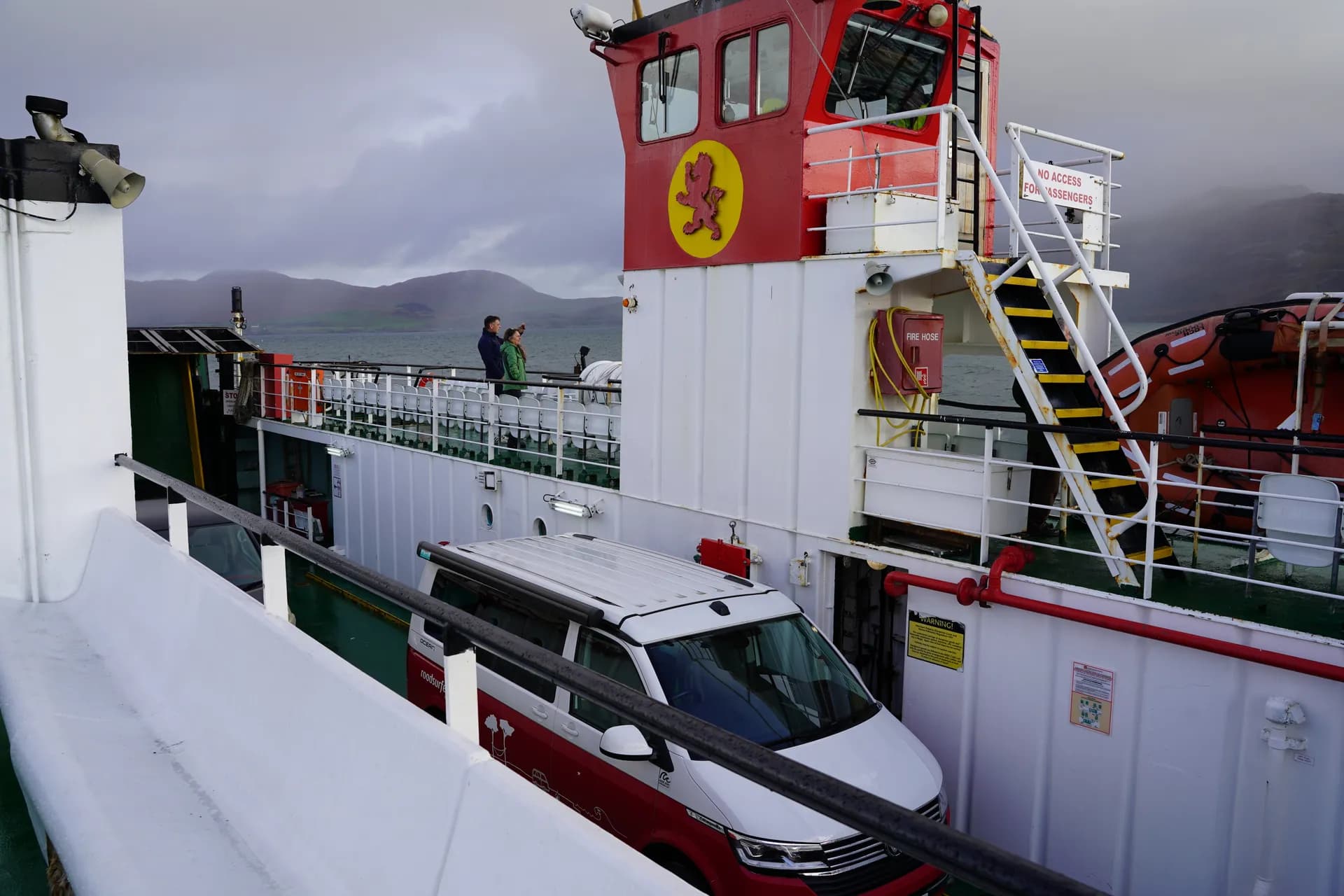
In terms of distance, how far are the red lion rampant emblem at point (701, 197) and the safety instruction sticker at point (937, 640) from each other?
12.2ft

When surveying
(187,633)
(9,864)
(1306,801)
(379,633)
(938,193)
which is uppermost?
(938,193)

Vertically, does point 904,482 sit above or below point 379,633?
above

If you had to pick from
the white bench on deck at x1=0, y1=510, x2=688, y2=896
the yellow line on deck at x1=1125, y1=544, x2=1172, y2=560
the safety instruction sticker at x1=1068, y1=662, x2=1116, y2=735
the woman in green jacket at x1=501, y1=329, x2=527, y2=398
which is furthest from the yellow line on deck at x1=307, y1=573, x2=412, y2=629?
the yellow line on deck at x1=1125, y1=544, x2=1172, y2=560

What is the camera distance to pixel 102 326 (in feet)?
18.1

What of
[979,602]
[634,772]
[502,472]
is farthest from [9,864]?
[502,472]

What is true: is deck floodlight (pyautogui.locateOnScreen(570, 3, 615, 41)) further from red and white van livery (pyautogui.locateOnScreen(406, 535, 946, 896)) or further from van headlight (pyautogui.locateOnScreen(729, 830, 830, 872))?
van headlight (pyautogui.locateOnScreen(729, 830, 830, 872))

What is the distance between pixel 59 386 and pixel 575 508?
16.8ft

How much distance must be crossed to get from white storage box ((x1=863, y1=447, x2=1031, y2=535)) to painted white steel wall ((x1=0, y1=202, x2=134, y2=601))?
16.7ft

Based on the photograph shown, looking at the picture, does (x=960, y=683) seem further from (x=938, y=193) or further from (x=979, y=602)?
(x=938, y=193)

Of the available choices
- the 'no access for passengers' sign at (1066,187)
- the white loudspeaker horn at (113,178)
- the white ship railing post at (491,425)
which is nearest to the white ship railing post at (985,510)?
the 'no access for passengers' sign at (1066,187)

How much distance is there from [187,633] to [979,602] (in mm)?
4832

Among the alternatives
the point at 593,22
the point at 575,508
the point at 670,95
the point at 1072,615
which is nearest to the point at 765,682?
the point at 1072,615

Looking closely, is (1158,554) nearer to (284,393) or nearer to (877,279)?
(877,279)

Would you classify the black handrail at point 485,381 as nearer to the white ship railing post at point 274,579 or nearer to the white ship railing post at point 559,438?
the white ship railing post at point 559,438
